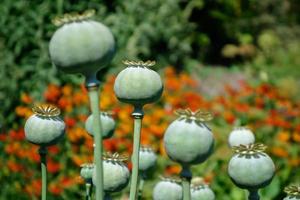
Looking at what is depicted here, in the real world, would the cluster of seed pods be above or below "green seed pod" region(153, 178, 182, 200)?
above

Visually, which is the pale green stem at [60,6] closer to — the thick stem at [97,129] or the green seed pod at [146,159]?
the green seed pod at [146,159]

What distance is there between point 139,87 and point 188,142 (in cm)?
19

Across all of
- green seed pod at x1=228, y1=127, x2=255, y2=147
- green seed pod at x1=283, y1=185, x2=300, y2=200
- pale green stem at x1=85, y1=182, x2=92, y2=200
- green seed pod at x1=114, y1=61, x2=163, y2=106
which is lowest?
pale green stem at x1=85, y1=182, x2=92, y2=200

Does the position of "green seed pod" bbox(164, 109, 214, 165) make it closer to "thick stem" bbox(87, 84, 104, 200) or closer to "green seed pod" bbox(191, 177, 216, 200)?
"thick stem" bbox(87, 84, 104, 200)

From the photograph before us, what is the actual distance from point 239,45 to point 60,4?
4.81 meters

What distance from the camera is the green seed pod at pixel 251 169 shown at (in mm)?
1075

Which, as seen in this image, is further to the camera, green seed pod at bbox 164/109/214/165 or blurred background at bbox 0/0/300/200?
blurred background at bbox 0/0/300/200

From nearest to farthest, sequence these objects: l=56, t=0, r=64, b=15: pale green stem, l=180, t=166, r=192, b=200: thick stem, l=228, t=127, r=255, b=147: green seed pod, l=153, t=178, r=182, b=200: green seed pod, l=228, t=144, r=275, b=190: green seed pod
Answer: l=180, t=166, r=192, b=200: thick stem → l=228, t=144, r=275, b=190: green seed pod → l=153, t=178, r=182, b=200: green seed pod → l=228, t=127, r=255, b=147: green seed pod → l=56, t=0, r=64, b=15: pale green stem

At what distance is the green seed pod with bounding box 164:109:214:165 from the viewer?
3.13ft

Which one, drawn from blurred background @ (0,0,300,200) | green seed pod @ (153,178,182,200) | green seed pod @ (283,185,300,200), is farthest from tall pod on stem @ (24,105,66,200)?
blurred background @ (0,0,300,200)

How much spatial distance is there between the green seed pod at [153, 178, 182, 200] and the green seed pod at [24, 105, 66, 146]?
28cm

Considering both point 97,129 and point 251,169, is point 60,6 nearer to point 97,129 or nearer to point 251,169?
point 251,169

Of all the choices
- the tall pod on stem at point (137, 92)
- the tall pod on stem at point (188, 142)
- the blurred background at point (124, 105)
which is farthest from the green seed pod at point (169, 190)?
the blurred background at point (124, 105)

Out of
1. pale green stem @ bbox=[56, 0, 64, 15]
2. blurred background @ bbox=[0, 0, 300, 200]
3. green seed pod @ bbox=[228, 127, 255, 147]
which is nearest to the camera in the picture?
green seed pod @ bbox=[228, 127, 255, 147]
